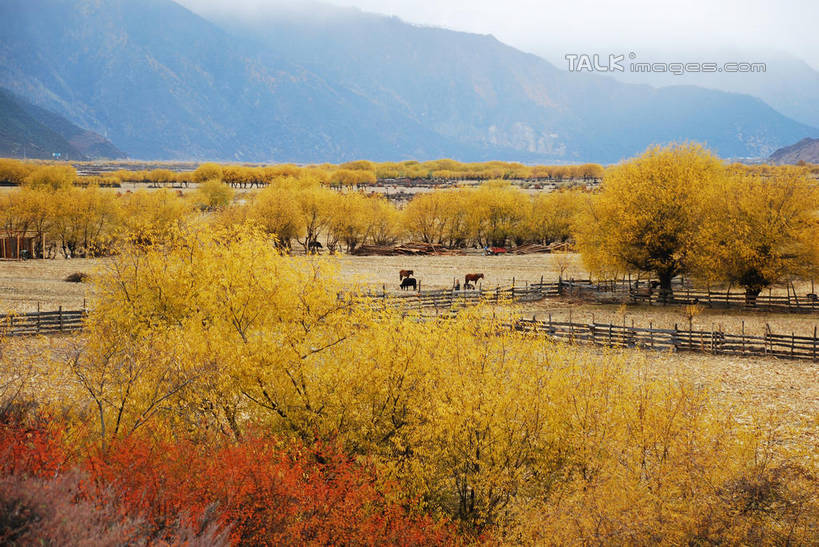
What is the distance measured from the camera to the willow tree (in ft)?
117

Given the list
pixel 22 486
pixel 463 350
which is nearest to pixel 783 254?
pixel 463 350

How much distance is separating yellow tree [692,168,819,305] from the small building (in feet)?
179

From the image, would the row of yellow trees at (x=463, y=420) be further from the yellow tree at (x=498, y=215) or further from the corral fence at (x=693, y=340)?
the yellow tree at (x=498, y=215)

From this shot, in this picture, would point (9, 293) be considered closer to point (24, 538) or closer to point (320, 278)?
point (320, 278)

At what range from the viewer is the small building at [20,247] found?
184 ft

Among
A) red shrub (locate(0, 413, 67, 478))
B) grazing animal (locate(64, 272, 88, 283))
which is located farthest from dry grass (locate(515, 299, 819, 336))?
grazing animal (locate(64, 272, 88, 283))

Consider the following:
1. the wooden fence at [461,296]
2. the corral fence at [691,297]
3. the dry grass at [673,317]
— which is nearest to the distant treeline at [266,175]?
the wooden fence at [461,296]

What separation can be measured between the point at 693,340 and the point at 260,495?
76.4 ft

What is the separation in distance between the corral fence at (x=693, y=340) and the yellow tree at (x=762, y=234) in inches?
220

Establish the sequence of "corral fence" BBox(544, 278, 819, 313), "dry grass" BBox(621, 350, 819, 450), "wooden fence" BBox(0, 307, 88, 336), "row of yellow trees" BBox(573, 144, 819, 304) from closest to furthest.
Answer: "dry grass" BBox(621, 350, 819, 450) < "wooden fence" BBox(0, 307, 88, 336) < "row of yellow trees" BBox(573, 144, 819, 304) < "corral fence" BBox(544, 278, 819, 313)

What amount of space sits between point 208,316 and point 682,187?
89.3ft

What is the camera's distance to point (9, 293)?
1575 inches

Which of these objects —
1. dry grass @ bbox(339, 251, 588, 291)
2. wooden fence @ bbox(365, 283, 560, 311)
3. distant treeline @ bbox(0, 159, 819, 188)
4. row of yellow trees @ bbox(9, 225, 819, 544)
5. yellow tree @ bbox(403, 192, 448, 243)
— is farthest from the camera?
distant treeline @ bbox(0, 159, 819, 188)

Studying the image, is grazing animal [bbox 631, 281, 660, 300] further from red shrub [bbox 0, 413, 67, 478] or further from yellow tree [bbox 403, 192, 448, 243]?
red shrub [bbox 0, 413, 67, 478]
